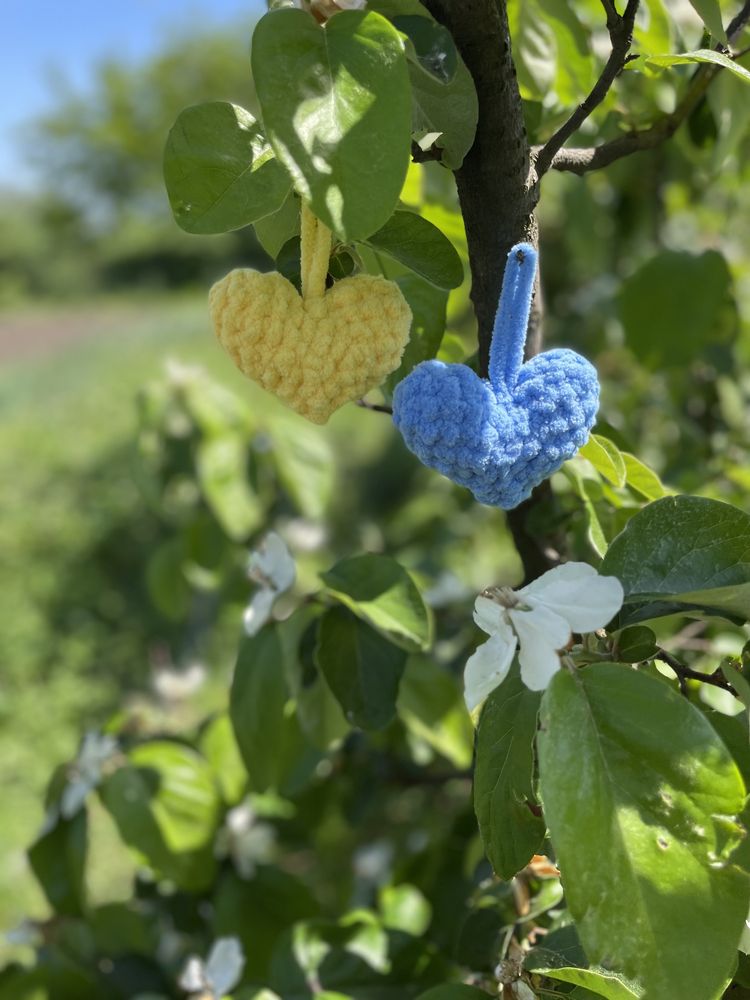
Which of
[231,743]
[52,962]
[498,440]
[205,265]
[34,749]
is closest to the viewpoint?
[498,440]

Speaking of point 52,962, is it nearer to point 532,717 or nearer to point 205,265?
point 532,717

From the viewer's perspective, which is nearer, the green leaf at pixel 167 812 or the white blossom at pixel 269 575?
the white blossom at pixel 269 575

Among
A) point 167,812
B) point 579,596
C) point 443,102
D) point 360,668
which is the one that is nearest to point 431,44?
point 443,102

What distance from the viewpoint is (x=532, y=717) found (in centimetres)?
42

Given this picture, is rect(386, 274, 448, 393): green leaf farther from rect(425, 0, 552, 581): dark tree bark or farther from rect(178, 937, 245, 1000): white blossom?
rect(178, 937, 245, 1000): white blossom

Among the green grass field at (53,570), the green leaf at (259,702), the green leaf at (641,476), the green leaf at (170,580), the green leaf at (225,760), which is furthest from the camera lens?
the green grass field at (53,570)

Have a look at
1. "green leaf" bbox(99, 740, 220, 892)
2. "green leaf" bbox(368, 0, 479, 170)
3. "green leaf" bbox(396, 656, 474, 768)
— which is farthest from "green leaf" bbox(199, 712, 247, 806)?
"green leaf" bbox(368, 0, 479, 170)

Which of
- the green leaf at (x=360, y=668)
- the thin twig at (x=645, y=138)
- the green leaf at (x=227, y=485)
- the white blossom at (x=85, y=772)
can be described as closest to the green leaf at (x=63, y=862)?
A: the white blossom at (x=85, y=772)

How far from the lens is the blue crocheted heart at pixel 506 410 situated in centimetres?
40

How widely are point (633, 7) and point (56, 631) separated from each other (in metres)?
3.08

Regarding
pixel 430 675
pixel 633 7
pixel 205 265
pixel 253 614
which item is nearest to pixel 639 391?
pixel 430 675

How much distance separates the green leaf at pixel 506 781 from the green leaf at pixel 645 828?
0.07 meters

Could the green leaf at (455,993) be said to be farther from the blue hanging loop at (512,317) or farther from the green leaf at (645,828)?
the blue hanging loop at (512,317)

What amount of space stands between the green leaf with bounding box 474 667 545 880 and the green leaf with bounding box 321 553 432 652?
6.4 inches
